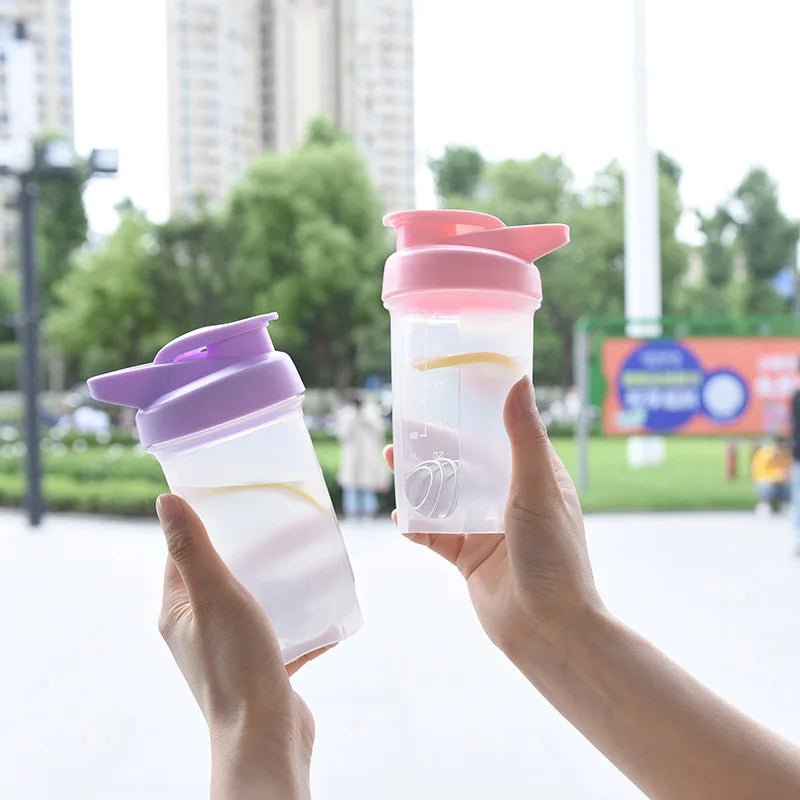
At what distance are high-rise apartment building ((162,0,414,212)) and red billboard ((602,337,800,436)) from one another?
55.2 m

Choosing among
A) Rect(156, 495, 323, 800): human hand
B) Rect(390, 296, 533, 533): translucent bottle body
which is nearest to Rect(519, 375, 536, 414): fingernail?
Rect(390, 296, 533, 533): translucent bottle body

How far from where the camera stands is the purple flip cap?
1232 millimetres

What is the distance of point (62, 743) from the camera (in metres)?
3.89

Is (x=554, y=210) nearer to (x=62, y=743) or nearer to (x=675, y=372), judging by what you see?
(x=675, y=372)

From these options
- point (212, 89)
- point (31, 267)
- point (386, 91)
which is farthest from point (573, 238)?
point (212, 89)

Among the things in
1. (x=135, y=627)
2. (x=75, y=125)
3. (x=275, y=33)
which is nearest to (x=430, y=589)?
(x=135, y=627)

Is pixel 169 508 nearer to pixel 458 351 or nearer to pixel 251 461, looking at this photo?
pixel 251 461

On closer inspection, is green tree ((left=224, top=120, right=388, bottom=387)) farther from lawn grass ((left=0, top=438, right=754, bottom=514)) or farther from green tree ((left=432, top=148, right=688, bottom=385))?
lawn grass ((left=0, top=438, right=754, bottom=514))

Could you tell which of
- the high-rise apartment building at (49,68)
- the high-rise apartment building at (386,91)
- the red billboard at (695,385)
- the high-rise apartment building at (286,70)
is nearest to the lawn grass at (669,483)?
the red billboard at (695,385)

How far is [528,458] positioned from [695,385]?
31.7 ft

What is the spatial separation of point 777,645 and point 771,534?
4.02m

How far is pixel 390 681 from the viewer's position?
4.59 m

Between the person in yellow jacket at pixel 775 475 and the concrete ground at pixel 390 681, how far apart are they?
2.26 metres

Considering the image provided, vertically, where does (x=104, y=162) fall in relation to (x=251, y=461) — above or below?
above
